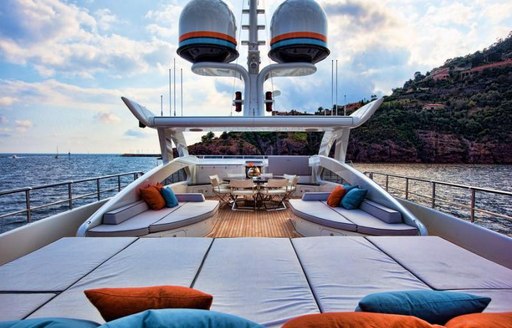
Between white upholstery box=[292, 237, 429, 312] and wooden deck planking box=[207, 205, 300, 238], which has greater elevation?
white upholstery box=[292, 237, 429, 312]

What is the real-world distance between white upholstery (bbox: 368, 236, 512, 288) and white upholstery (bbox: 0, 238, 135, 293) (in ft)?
7.45

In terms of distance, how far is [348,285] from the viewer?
1669 mm

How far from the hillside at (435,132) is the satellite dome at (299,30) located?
20549 mm

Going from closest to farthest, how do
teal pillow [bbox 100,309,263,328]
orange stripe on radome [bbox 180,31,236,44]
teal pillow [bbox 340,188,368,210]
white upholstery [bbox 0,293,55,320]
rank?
teal pillow [bbox 100,309,263,328] → white upholstery [bbox 0,293,55,320] → teal pillow [bbox 340,188,368,210] → orange stripe on radome [bbox 180,31,236,44]

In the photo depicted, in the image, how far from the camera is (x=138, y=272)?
1.83m

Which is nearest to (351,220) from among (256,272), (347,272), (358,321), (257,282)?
(347,272)

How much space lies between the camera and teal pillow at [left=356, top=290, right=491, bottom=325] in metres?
1.07

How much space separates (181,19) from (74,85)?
605 cm

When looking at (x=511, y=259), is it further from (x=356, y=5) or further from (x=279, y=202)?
(x=356, y=5)

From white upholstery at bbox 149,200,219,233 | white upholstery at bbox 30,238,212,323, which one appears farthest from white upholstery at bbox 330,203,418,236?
white upholstery at bbox 149,200,219,233

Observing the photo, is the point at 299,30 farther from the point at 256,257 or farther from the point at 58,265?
the point at 58,265

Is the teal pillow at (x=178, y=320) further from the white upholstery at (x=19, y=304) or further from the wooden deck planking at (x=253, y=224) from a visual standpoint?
the wooden deck planking at (x=253, y=224)

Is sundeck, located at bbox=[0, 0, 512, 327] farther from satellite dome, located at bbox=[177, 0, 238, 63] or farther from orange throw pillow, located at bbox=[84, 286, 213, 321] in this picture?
satellite dome, located at bbox=[177, 0, 238, 63]

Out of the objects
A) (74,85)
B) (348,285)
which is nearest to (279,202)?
(348,285)
